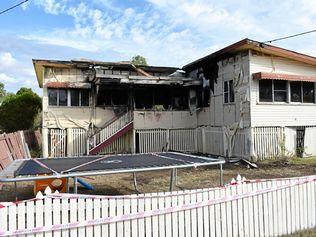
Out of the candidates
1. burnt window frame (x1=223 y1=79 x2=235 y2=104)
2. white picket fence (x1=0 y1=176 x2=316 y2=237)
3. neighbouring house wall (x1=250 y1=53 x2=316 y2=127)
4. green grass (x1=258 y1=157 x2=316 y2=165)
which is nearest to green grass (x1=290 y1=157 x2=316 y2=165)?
green grass (x1=258 y1=157 x2=316 y2=165)

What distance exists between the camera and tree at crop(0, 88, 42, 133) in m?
28.6

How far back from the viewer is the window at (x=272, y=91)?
1759cm

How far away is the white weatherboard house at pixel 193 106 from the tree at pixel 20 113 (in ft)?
28.9

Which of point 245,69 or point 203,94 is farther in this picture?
point 203,94

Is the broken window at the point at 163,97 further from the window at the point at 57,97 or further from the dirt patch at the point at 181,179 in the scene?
the dirt patch at the point at 181,179

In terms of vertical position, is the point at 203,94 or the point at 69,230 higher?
the point at 203,94

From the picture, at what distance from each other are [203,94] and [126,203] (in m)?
16.9

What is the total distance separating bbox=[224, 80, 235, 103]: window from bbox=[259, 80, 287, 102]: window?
5.03 feet

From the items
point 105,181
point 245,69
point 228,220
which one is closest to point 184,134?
point 245,69

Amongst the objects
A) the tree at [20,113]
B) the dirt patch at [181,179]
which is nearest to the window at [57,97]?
the dirt patch at [181,179]

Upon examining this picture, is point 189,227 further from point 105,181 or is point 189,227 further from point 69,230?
point 105,181

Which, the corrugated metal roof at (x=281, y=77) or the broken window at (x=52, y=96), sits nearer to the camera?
the corrugated metal roof at (x=281, y=77)

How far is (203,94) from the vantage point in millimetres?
21062

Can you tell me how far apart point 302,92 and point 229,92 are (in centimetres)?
418
